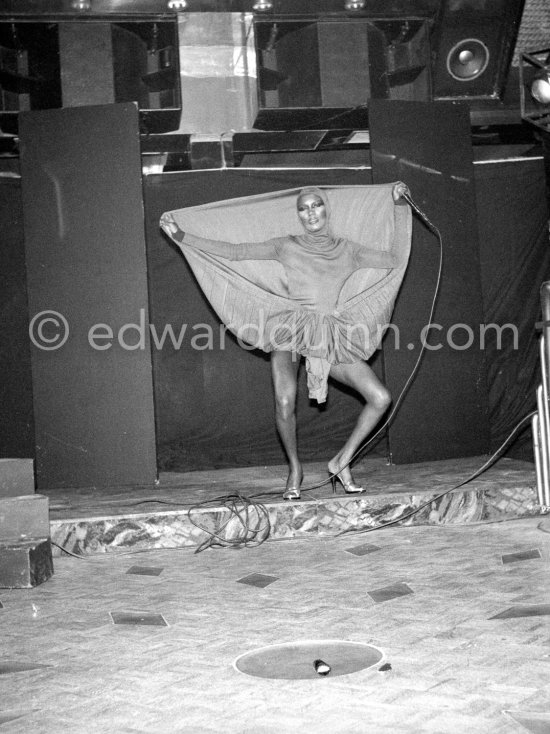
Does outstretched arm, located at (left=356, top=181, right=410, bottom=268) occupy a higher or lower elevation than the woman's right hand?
lower

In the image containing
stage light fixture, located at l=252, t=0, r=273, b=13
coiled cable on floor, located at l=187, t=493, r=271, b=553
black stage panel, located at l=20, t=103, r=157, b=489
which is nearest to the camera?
coiled cable on floor, located at l=187, t=493, r=271, b=553

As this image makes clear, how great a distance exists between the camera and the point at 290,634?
10.6 ft

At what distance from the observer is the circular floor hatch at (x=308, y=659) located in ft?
9.08

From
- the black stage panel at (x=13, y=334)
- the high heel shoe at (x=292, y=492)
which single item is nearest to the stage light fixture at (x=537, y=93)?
the high heel shoe at (x=292, y=492)

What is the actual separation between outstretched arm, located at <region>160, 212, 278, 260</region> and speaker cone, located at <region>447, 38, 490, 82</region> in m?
2.39

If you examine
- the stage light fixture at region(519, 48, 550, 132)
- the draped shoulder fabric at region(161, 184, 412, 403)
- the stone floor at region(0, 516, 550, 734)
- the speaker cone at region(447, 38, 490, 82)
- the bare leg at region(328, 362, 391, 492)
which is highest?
the speaker cone at region(447, 38, 490, 82)

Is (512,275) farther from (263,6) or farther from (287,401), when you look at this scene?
(287,401)

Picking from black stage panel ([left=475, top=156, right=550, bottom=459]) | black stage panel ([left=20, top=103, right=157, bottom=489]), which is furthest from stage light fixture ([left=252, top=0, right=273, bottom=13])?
black stage panel ([left=475, top=156, right=550, bottom=459])

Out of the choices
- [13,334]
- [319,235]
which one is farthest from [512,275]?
[13,334]

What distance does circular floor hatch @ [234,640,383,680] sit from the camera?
277 centimetres

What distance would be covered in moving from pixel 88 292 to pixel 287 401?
5.66 feet

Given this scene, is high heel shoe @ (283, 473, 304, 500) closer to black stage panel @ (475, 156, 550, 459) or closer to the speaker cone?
black stage panel @ (475, 156, 550, 459)

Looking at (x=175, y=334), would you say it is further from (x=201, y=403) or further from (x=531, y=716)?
(x=531, y=716)

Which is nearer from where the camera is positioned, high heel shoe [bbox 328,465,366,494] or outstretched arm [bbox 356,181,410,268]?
high heel shoe [bbox 328,465,366,494]
